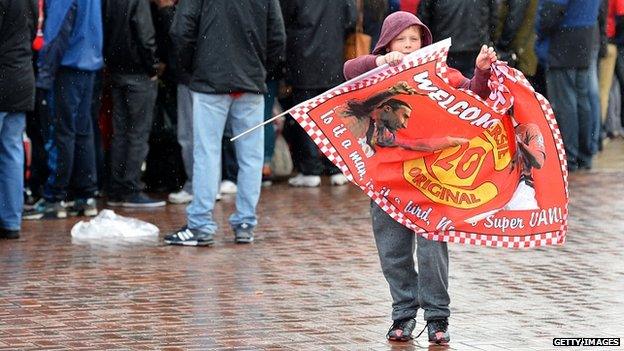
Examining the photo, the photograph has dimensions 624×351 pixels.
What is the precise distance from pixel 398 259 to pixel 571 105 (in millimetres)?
8111

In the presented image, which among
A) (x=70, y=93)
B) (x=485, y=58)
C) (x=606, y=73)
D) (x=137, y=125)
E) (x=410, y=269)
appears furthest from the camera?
(x=606, y=73)

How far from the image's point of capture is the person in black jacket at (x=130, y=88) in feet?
41.8

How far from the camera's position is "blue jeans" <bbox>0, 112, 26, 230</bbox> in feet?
37.2

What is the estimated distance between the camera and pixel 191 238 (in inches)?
432

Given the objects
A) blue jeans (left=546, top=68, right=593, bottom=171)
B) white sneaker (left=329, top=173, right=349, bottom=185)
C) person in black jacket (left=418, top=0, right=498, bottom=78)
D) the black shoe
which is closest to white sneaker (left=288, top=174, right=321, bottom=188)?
white sneaker (left=329, top=173, right=349, bottom=185)

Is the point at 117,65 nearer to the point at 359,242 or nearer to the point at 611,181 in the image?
the point at 359,242

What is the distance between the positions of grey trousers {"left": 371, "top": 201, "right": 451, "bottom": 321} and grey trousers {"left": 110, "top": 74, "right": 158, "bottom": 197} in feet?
19.0

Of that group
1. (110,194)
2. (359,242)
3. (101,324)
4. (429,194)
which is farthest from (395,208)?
(110,194)

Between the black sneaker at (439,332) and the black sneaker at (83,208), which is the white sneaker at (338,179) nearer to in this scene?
the black sneaker at (83,208)

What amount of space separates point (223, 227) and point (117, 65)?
6.29ft

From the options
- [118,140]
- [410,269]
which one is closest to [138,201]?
[118,140]

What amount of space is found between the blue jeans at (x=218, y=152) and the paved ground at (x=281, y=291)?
0.89ft

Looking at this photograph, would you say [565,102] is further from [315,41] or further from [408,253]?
[408,253]

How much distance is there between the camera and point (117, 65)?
12977 mm
